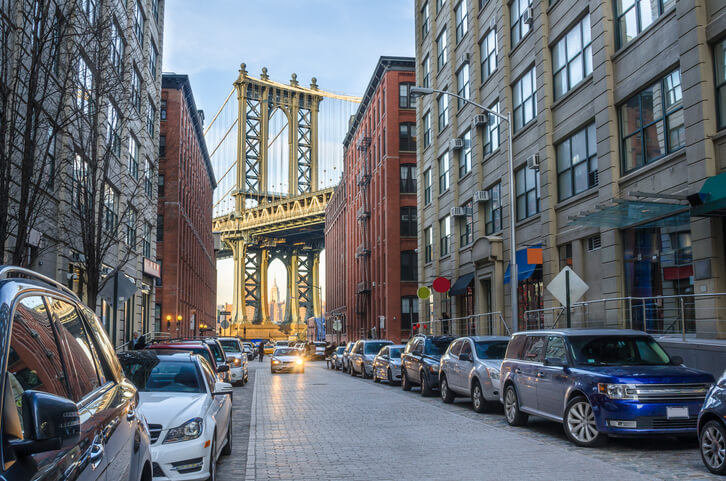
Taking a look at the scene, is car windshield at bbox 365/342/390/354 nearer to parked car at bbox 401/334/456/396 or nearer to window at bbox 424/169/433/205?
parked car at bbox 401/334/456/396

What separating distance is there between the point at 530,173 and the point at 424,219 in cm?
1555

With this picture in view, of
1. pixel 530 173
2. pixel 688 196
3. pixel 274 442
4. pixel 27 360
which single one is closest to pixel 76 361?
pixel 27 360

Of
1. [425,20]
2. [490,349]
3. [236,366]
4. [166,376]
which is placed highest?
[425,20]

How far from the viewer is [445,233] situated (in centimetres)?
3922

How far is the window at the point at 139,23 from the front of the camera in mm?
37156

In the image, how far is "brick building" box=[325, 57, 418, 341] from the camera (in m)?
55.7

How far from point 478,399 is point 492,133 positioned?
17.9 meters

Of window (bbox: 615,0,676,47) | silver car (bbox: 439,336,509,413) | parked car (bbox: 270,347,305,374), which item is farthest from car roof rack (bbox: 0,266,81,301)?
parked car (bbox: 270,347,305,374)

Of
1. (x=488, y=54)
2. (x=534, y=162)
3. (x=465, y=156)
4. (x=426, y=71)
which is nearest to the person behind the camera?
(x=534, y=162)

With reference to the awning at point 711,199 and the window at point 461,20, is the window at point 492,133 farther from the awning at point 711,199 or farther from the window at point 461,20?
the awning at point 711,199

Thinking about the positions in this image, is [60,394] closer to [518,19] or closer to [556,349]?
[556,349]

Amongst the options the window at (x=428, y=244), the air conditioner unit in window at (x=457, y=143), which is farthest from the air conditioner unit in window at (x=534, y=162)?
the window at (x=428, y=244)

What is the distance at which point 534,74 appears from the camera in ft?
90.3

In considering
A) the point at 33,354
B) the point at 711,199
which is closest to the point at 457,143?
the point at 711,199
